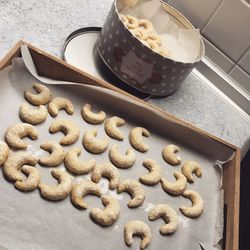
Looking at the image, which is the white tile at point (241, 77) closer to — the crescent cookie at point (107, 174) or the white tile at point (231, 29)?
the white tile at point (231, 29)

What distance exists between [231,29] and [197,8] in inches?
4.6

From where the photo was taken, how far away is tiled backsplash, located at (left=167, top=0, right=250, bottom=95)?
104 centimetres

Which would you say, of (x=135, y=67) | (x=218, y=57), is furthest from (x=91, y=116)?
(x=218, y=57)

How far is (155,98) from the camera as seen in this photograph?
3.26ft

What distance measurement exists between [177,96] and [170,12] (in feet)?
0.73

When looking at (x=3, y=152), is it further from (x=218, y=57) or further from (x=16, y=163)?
(x=218, y=57)

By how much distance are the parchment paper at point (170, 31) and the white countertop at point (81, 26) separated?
108 millimetres

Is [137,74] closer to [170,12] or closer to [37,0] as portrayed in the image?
[170,12]

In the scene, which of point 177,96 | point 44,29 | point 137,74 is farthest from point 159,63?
point 44,29

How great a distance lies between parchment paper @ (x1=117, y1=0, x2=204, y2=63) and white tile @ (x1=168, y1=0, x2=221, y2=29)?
0.12 m

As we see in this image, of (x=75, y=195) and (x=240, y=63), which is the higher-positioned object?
(x=240, y=63)

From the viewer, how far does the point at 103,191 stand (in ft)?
2.46

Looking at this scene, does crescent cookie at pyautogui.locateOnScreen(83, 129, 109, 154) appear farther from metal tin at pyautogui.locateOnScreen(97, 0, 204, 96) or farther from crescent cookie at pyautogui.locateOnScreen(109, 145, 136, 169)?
metal tin at pyautogui.locateOnScreen(97, 0, 204, 96)

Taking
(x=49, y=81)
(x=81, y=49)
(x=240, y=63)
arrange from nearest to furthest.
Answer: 1. (x=49, y=81)
2. (x=81, y=49)
3. (x=240, y=63)
